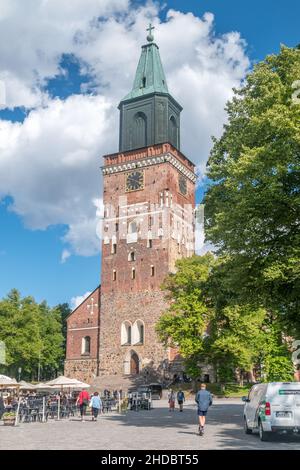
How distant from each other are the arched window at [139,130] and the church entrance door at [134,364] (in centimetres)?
2298

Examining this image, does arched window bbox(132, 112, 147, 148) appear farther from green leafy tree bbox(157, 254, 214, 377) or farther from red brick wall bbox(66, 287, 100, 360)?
green leafy tree bbox(157, 254, 214, 377)

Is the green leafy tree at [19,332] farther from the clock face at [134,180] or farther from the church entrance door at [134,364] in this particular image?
the clock face at [134,180]

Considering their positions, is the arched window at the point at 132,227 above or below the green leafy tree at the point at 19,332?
above

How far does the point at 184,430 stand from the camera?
715 inches

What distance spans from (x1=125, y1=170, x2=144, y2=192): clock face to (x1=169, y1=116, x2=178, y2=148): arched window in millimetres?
5182

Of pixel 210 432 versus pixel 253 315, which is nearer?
pixel 210 432

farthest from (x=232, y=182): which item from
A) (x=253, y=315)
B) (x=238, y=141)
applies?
(x=253, y=315)

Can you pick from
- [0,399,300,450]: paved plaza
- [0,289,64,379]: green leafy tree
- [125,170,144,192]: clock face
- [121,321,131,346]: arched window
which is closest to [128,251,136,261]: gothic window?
[121,321,131,346]: arched window

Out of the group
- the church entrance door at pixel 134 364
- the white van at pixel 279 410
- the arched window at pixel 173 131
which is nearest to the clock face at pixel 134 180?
the arched window at pixel 173 131

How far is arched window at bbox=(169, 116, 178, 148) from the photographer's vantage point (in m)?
61.8

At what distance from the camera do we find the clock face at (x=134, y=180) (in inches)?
2392

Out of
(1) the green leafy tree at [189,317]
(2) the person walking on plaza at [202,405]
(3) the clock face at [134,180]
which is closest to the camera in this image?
(2) the person walking on plaza at [202,405]

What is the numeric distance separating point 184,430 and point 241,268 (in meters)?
5.71

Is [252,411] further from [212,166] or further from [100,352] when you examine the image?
[100,352]
